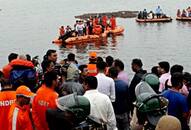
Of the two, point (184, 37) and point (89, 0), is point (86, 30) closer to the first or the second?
point (184, 37)

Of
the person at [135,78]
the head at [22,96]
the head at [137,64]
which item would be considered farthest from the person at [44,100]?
the head at [137,64]

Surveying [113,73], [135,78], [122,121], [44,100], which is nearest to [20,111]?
[44,100]

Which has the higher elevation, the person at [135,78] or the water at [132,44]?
the person at [135,78]

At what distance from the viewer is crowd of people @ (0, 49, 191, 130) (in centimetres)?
463

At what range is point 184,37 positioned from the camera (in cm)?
3306

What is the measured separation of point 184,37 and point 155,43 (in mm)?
3499

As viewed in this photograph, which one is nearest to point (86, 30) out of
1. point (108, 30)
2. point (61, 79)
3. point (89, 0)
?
point (108, 30)

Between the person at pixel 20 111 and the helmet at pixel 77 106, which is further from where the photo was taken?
the person at pixel 20 111

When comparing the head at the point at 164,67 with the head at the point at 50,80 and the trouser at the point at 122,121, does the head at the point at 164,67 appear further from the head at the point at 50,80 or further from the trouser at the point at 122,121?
the head at the point at 50,80

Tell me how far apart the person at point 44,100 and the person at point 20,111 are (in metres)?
0.10

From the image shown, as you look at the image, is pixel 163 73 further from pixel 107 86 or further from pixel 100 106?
pixel 100 106

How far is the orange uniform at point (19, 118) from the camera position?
18.2ft

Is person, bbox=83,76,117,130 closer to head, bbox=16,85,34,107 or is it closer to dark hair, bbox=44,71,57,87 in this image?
dark hair, bbox=44,71,57,87

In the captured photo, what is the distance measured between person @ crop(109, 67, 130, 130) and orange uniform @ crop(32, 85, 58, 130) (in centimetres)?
182
